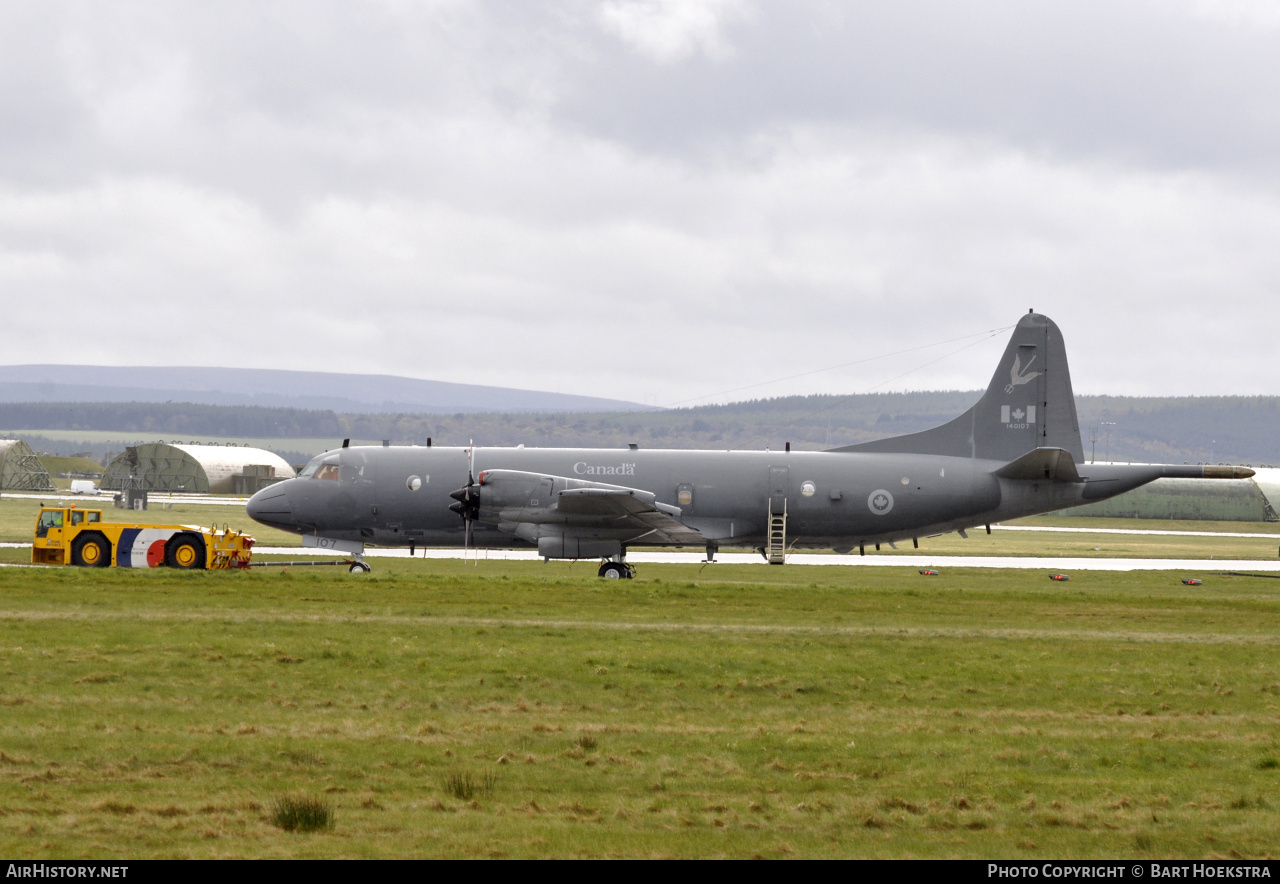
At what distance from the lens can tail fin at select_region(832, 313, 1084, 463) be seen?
42594 millimetres

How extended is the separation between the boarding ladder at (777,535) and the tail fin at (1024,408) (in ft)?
15.6

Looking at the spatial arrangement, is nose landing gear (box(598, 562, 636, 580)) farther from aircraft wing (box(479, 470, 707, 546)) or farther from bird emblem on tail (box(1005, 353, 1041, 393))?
bird emblem on tail (box(1005, 353, 1041, 393))

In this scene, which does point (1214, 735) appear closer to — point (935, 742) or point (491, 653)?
point (935, 742)

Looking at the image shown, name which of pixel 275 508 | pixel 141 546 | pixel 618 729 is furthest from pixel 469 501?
pixel 618 729

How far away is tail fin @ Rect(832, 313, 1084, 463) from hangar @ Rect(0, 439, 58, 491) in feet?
393

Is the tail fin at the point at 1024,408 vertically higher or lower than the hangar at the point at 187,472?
higher

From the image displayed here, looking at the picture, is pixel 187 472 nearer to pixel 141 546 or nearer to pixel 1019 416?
pixel 141 546

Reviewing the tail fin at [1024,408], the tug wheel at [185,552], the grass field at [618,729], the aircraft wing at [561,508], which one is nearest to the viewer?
the grass field at [618,729]

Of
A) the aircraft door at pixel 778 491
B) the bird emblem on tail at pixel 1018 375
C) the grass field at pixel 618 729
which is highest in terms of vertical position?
the bird emblem on tail at pixel 1018 375

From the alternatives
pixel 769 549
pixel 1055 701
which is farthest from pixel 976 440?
pixel 1055 701

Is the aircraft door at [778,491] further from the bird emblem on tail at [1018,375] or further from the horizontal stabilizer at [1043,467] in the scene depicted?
the bird emblem on tail at [1018,375]

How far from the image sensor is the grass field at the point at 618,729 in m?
10.8

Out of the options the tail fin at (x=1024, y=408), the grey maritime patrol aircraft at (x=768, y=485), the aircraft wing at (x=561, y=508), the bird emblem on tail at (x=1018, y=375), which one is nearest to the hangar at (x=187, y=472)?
the grey maritime patrol aircraft at (x=768, y=485)

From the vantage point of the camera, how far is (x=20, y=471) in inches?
5335
